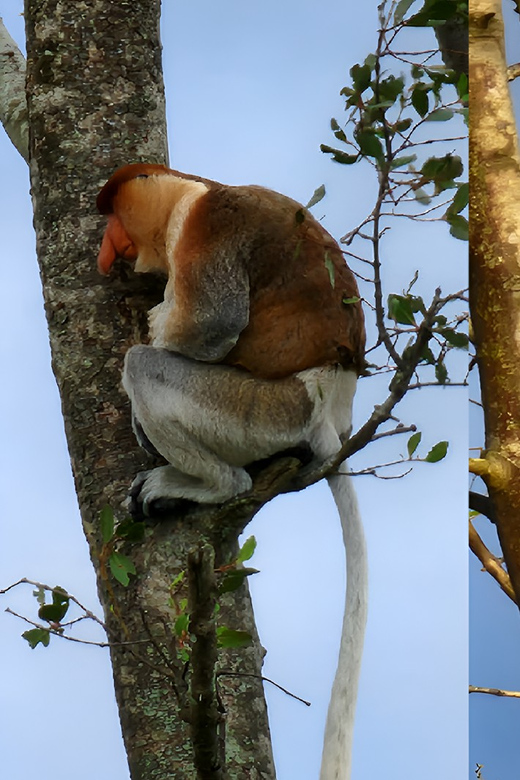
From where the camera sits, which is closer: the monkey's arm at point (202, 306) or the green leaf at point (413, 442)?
the green leaf at point (413, 442)

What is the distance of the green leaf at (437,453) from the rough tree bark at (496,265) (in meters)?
0.58

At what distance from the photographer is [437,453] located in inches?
49.2

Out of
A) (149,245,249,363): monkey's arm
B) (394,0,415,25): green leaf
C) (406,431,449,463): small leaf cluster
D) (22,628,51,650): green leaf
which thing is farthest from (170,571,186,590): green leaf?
(394,0,415,25): green leaf

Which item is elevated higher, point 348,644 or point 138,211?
point 138,211

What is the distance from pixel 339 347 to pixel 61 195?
493 millimetres

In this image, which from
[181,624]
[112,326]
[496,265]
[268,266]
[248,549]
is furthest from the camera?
[496,265]

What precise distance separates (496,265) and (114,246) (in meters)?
0.75

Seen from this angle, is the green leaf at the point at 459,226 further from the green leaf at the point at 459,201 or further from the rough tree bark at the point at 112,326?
the rough tree bark at the point at 112,326

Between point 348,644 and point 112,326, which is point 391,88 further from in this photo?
point 348,644

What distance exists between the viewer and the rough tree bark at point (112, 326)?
133 centimetres

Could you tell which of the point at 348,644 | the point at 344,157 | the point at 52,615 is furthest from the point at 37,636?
the point at 344,157

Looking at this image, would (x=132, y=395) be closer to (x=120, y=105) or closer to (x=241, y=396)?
(x=241, y=396)

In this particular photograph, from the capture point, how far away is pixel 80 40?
5.48ft

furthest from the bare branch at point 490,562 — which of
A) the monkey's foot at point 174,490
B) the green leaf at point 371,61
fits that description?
the green leaf at point 371,61
